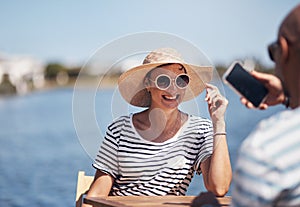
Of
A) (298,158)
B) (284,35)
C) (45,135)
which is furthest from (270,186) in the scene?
(45,135)

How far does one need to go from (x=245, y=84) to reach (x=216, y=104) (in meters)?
0.64

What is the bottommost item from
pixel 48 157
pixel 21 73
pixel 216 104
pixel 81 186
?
pixel 21 73

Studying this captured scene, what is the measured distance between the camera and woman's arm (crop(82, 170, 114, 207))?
2623mm

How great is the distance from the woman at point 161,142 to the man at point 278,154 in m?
1.17

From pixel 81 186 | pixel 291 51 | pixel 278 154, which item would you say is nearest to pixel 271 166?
pixel 278 154

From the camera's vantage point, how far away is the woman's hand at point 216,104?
2.37 meters

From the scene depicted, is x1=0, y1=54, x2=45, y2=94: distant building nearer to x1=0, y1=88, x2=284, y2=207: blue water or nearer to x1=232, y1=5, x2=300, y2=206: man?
x1=0, y1=88, x2=284, y2=207: blue water

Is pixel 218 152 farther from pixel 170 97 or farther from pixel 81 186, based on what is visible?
pixel 81 186

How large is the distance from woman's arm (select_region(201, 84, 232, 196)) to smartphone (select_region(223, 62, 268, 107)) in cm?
59

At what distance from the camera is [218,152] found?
7.98 ft

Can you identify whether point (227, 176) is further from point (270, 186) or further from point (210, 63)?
point (270, 186)

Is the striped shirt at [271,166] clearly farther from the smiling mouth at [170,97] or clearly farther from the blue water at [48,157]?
the smiling mouth at [170,97]

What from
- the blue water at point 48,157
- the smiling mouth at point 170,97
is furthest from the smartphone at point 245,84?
the smiling mouth at point 170,97

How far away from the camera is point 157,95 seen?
2.67m
